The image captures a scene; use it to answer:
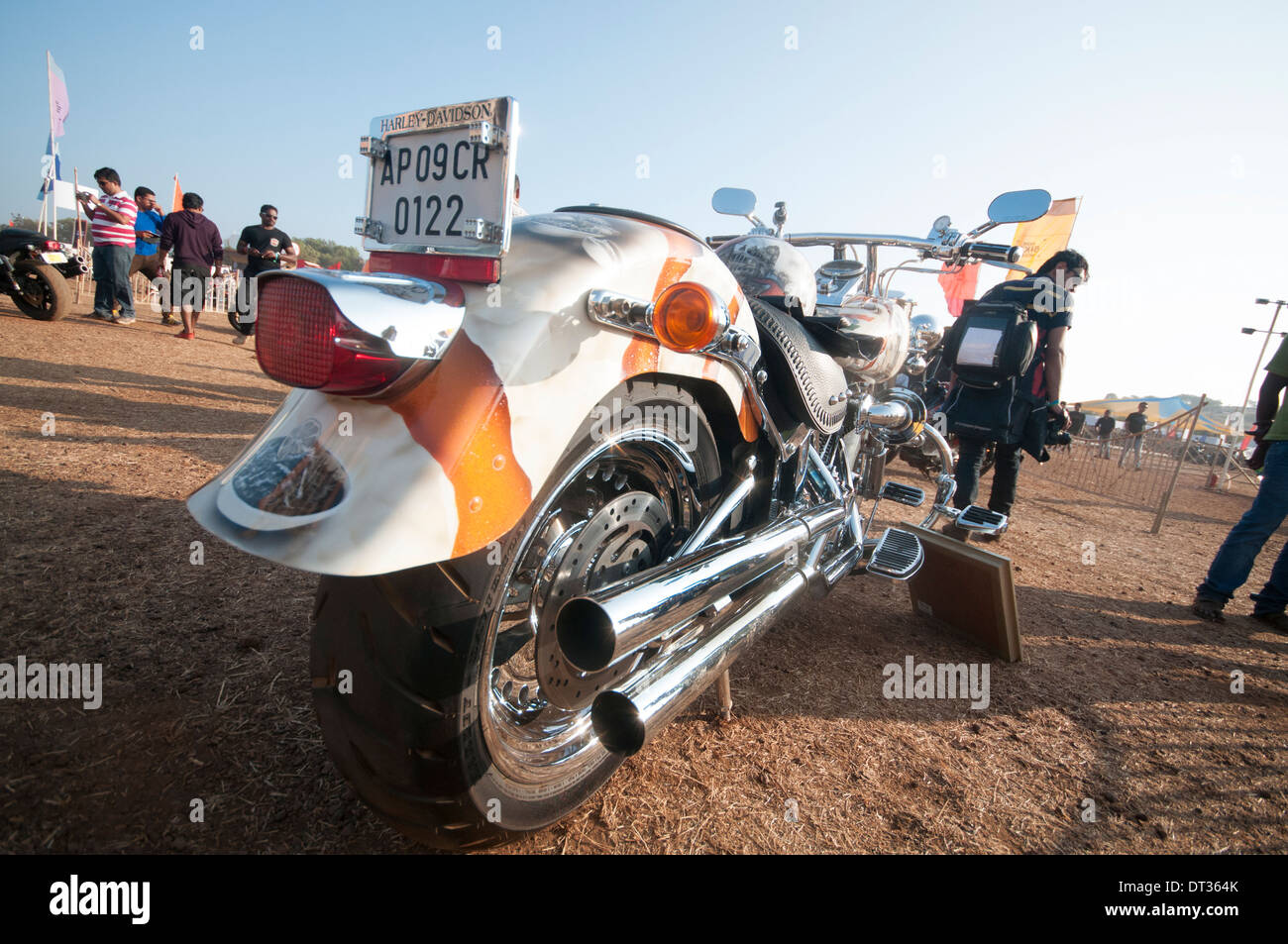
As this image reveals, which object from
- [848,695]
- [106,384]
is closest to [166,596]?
[848,695]

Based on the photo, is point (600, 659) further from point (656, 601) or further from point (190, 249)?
point (190, 249)

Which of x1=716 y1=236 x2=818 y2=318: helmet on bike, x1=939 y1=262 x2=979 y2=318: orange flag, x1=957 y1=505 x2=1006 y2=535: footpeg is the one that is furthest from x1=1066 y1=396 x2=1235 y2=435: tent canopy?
x1=716 y1=236 x2=818 y2=318: helmet on bike

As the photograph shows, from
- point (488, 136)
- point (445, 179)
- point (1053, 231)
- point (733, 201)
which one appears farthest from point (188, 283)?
point (1053, 231)

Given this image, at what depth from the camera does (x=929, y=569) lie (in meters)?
2.88

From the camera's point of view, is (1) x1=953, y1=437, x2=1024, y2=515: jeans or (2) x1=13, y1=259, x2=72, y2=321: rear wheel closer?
(1) x1=953, y1=437, x2=1024, y2=515: jeans

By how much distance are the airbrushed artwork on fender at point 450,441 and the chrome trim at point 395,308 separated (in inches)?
1.3

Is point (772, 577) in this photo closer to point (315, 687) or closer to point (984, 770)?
point (984, 770)

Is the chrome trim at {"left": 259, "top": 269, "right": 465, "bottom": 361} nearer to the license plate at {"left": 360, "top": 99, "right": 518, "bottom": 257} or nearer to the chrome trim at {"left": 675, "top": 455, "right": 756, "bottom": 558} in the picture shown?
the license plate at {"left": 360, "top": 99, "right": 518, "bottom": 257}

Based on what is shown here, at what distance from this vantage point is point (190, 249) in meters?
7.76

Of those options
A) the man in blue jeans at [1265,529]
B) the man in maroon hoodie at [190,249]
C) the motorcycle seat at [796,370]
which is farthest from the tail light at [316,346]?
the man in maroon hoodie at [190,249]

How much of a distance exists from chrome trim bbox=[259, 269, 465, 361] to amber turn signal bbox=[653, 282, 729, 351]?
1.38 feet

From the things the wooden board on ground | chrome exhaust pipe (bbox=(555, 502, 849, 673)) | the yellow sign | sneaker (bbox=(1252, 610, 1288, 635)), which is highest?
the yellow sign

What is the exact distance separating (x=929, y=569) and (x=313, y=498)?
2668 mm

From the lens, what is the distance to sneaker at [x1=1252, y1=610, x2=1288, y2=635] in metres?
3.52
